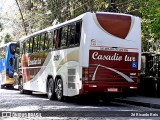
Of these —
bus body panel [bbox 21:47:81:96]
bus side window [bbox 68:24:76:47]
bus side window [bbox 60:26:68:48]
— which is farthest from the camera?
bus side window [bbox 60:26:68:48]

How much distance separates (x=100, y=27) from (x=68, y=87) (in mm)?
2888

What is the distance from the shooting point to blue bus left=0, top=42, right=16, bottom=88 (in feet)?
101

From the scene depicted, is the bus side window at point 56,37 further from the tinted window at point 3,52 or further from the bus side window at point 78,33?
the tinted window at point 3,52

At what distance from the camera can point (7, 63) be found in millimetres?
31016

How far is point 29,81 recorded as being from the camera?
2253cm

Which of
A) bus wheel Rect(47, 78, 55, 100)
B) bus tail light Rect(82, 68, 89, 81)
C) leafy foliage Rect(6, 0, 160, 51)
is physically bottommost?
bus wheel Rect(47, 78, 55, 100)

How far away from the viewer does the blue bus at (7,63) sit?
30.7 metres

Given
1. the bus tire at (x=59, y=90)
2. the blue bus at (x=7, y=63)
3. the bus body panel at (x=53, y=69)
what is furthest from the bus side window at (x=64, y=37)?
the blue bus at (x=7, y=63)

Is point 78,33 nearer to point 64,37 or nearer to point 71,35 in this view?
point 71,35

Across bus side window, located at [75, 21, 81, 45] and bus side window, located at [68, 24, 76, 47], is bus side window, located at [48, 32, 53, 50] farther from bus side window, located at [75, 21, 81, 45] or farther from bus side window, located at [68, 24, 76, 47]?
bus side window, located at [75, 21, 81, 45]

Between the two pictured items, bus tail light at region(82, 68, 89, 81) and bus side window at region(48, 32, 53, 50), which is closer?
bus tail light at region(82, 68, 89, 81)

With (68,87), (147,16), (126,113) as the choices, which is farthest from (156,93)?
(126,113)

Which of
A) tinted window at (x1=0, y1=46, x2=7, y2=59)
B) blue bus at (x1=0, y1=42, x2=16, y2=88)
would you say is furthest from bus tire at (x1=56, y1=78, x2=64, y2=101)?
tinted window at (x1=0, y1=46, x2=7, y2=59)

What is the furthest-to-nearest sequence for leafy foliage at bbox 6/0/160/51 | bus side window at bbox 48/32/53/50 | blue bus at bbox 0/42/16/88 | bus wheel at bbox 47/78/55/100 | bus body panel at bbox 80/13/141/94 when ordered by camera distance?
blue bus at bbox 0/42/16/88
bus side window at bbox 48/32/53/50
leafy foliage at bbox 6/0/160/51
bus wheel at bbox 47/78/55/100
bus body panel at bbox 80/13/141/94
